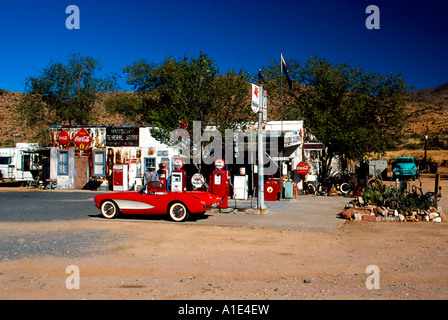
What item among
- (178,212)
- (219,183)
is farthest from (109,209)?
(219,183)

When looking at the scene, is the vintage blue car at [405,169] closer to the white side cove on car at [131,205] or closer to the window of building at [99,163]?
the window of building at [99,163]

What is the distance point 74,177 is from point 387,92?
2282 cm

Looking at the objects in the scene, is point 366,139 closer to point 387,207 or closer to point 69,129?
point 387,207

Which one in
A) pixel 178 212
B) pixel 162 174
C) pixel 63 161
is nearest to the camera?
pixel 178 212

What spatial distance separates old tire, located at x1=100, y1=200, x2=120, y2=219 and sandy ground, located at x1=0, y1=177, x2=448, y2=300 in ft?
7.30

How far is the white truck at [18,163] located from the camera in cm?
3158

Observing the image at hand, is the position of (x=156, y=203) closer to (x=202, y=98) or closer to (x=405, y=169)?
(x=202, y=98)

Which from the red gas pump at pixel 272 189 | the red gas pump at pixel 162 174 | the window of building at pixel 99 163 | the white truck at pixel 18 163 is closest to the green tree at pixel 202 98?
the red gas pump at pixel 162 174

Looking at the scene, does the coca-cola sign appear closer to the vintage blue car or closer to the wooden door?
the wooden door

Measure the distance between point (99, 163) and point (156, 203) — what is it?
1606cm

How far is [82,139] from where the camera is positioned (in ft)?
91.2

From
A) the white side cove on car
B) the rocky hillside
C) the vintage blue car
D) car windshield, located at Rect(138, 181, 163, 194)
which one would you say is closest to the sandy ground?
the white side cove on car

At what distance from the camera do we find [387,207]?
45.1 ft

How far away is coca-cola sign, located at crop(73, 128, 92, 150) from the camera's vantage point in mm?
27812
